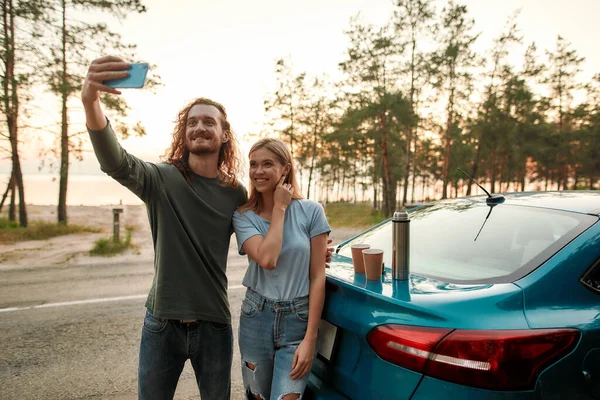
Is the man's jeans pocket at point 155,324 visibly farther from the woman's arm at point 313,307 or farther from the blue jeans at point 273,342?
the woman's arm at point 313,307

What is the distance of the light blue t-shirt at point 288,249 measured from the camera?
191 centimetres

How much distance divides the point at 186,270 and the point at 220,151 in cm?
70

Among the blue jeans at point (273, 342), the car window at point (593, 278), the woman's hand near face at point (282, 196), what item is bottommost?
the blue jeans at point (273, 342)

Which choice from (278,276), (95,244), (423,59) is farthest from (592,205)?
(423,59)

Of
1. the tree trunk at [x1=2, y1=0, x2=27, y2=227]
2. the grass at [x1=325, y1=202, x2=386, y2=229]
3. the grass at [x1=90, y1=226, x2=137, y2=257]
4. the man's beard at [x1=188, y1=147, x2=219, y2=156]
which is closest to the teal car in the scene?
the man's beard at [x1=188, y1=147, x2=219, y2=156]

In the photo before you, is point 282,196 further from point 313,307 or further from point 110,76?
point 110,76

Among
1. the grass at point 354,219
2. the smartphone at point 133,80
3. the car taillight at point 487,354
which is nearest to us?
the car taillight at point 487,354

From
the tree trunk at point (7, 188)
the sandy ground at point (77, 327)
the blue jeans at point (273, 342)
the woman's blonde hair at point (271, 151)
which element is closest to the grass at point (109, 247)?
the sandy ground at point (77, 327)

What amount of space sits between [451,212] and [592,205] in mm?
740

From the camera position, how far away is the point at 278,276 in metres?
1.93

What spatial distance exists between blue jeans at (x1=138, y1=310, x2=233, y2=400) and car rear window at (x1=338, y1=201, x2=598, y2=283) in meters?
1.01

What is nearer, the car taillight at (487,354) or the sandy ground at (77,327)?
the car taillight at (487,354)

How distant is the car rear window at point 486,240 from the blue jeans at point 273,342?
68cm

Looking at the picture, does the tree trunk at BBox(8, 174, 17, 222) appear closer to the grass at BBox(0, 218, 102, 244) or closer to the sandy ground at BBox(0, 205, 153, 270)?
the grass at BBox(0, 218, 102, 244)
